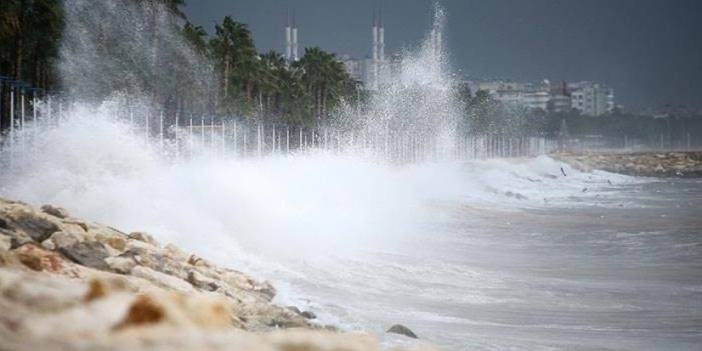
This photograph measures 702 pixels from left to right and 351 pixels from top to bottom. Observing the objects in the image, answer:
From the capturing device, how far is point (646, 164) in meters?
125

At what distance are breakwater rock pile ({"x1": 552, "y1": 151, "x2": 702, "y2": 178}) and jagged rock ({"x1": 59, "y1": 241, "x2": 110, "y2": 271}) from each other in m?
99.1

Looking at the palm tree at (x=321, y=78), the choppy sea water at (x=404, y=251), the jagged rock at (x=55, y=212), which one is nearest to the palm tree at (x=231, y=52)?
the palm tree at (x=321, y=78)

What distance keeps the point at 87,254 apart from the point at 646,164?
400 feet

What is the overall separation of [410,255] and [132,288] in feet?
32.0

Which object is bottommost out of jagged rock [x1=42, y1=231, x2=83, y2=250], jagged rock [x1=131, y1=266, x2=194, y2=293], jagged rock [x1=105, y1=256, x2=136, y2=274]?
jagged rock [x1=131, y1=266, x2=194, y2=293]

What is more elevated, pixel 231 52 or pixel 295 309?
pixel 231 52

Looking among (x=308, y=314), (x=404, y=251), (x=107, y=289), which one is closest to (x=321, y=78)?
(x=404, y=251)

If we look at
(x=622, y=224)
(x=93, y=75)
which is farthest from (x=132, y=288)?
(x=93, y=75)

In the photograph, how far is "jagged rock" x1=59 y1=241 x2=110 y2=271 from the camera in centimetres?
973

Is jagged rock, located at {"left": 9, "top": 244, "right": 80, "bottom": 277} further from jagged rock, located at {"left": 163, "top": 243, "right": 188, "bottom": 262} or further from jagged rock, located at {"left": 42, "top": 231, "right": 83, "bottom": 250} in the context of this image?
jagged rock, located at {"left": 163, "top": 243, "right": 188, "bottom": 262}

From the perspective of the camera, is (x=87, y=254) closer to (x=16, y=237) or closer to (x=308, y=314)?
(x=16, y=237)

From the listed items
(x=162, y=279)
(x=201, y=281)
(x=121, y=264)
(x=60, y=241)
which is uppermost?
(x=60, y=241)

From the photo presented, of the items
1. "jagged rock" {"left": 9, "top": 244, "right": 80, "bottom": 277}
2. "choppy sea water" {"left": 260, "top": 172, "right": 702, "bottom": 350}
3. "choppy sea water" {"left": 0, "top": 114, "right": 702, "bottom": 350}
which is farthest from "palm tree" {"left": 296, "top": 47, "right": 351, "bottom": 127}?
"jagged rock" {"left": 9, "top": 244, "right": 80, "bottom": 277}

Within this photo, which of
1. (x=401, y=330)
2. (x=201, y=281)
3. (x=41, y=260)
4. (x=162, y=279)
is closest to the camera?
(x=41, y=260)
